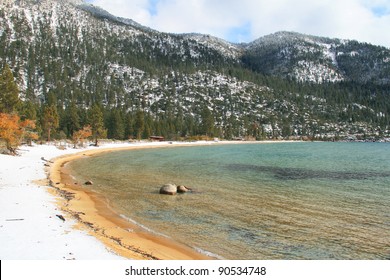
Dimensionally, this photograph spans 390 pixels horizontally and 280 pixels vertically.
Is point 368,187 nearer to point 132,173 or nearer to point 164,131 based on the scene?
point 132,173

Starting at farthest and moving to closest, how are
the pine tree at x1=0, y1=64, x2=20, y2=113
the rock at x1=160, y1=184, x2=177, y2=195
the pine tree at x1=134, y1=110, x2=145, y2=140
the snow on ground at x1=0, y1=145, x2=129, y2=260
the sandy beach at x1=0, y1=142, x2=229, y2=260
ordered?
the pine tree at x1=134, y1=110, x2=145, y2=140 → the pine tree at x1=0, y1=64, x2=20, y2=113 → the rock at x1=160, y1=184, x2=177, y2=195 → the sandy beach at x1=0, y1=142, x2=229, y2=260 → the snow on ground at x1=0, y1=145, x2=129, y2=260

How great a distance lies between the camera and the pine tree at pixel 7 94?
210 ft

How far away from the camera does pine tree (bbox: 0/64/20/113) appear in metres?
64.1

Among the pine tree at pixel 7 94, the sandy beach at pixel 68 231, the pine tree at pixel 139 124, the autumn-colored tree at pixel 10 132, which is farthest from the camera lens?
the pine tree at pixel 139 124

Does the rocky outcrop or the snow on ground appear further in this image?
the rocky outcrop

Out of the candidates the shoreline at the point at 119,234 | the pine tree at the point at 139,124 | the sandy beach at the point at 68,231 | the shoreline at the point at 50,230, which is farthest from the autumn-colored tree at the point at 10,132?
the pine tree at the point at 139,124

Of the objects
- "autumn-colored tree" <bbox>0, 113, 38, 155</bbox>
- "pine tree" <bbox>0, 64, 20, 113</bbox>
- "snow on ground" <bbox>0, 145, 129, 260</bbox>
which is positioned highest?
"pine tree" <bbox>0, 64, 20, 113</bbox>

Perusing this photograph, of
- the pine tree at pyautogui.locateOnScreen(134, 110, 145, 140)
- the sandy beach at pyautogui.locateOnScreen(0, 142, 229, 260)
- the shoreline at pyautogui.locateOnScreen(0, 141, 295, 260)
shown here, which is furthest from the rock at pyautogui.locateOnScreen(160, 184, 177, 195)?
the pine tree at pyautogui.locateOnScreen(134, 110, 145, 140)

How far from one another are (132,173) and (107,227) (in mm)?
25827

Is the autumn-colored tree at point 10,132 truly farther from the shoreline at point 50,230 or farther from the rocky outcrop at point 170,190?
the rocky outcrop at point 170,190

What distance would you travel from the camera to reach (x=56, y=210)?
→ 68.7 feet

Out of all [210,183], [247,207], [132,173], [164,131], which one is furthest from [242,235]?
[164,131]

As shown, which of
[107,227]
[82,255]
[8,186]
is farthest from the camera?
[8,186]

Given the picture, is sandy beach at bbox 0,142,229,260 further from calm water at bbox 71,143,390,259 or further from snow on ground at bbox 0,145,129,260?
calm water at bbox 71,143,390,259
